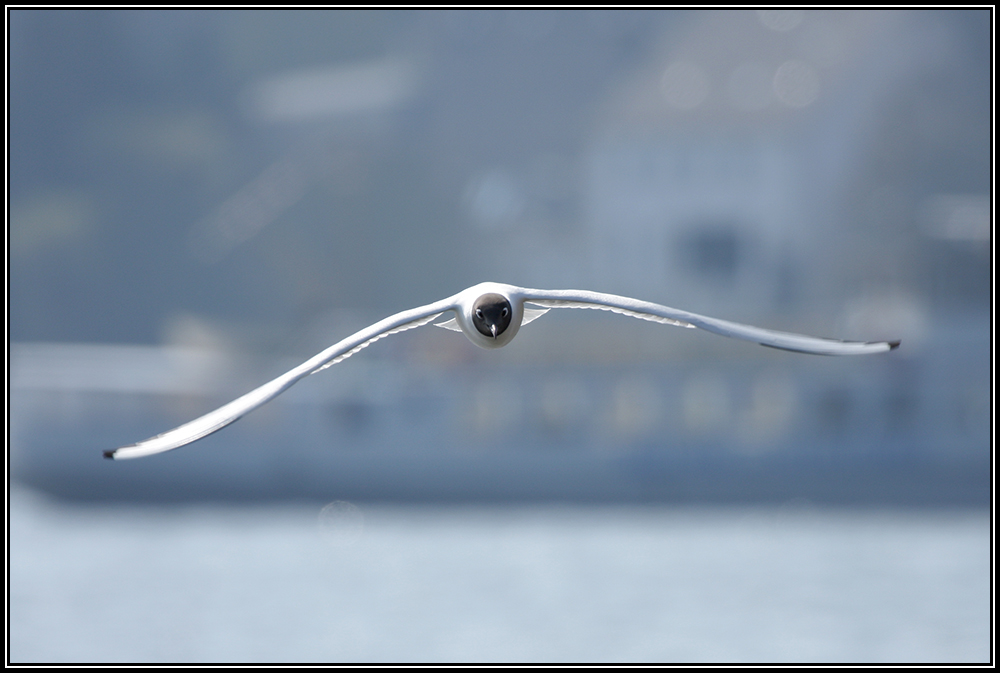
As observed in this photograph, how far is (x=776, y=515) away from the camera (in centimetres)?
4534

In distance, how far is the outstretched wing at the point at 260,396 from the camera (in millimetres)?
6832

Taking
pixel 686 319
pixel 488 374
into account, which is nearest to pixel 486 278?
pixel 488 374

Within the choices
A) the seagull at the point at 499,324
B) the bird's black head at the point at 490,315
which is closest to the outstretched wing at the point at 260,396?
the seagull at the point at 499,324

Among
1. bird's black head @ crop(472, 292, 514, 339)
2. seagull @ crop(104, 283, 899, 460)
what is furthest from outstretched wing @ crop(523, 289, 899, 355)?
bird's black head @ crop(472, 292, 514, 339)

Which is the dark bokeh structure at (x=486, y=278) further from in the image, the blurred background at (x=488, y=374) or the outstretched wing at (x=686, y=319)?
the outstretched wing at (x=686, y=319)

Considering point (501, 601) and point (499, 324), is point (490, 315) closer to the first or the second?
point (499, 324)

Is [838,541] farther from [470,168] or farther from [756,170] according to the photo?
[470,168]

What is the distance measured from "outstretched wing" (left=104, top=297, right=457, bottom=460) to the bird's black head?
25 centimetres

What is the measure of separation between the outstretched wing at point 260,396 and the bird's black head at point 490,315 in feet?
0.82

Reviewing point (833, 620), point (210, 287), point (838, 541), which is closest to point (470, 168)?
point (210, 287)

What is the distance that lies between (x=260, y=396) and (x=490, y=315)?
1.56 metres

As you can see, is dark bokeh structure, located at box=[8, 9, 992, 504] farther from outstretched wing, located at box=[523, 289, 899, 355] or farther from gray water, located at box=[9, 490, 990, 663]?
outstretched wing, located at box=[523, 289, 899, 355]

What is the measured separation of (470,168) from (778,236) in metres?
16.5

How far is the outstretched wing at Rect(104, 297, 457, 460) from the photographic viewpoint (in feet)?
22.4
